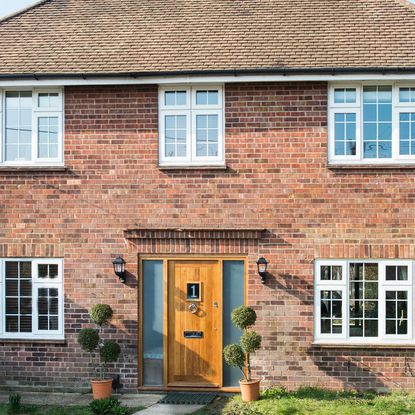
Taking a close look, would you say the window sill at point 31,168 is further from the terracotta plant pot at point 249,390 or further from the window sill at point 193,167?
the terracotta plant pot at point 249,390

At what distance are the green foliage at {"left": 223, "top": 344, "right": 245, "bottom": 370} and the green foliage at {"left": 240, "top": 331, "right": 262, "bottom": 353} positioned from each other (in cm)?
12

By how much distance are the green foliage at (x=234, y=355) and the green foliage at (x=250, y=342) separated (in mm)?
118

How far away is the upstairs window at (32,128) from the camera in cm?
1288

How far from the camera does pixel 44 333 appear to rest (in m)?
12.8

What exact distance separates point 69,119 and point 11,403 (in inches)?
206

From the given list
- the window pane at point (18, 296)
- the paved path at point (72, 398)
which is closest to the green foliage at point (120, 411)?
the paved path at point (72, 398)

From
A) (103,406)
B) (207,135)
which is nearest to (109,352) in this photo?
(103,406)

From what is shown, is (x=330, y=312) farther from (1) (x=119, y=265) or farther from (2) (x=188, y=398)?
(1) (x=119, y=265)

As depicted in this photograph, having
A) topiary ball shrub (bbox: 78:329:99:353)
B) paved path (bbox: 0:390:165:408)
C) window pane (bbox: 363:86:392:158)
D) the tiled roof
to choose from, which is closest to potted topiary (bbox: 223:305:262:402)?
paved path (bbox: 0:390:165:408)

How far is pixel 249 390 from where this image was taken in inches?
462

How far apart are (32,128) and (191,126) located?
3.03 m

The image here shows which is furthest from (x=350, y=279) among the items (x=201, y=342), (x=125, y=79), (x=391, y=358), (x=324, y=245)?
(x=125, y=79)

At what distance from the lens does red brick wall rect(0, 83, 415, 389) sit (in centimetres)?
1235

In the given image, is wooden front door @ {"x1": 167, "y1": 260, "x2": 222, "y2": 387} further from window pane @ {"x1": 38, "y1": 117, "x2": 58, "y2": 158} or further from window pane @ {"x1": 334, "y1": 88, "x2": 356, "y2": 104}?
window pane @ {"x1": 334, "y1": 88, "x2": 356, "y2": 104}
